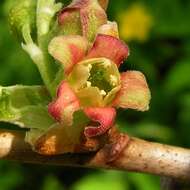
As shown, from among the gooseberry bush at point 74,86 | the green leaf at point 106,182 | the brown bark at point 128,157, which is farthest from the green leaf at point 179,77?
the gooseberry bush at point 74,86

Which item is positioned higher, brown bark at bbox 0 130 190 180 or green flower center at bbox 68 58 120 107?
green flower center at bbox 68 58 120 107

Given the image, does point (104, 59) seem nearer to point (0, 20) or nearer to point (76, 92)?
point (76, 92)

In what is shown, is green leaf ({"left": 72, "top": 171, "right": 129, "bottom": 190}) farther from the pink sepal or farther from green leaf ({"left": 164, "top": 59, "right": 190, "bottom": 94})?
the pink sepal

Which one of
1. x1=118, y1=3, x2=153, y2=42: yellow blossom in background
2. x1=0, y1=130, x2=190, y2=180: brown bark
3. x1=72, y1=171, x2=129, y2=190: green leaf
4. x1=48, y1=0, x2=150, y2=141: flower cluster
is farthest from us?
x1=118, y1=3, x2=153, y2=42: yellow blossom in background

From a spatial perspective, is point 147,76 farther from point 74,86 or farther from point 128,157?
point 74,86

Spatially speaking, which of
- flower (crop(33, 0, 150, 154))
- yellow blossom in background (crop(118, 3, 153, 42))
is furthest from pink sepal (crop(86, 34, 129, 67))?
yellow blossom in background (crop(118, 3, 153, 42))

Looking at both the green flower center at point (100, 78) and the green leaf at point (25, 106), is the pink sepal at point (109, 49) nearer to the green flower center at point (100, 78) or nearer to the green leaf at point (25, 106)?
the green flower center at point (100, 78)

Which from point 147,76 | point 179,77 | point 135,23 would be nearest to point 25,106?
point 179,77
